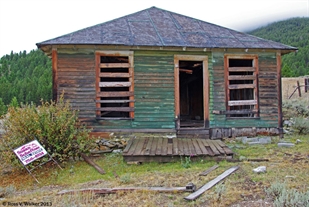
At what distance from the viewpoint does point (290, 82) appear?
3638cm

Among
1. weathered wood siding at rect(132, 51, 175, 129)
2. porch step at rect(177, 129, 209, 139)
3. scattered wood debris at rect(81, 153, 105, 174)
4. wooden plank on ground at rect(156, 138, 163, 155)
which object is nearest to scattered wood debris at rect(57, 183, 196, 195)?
scattered wood debris at rect(81, 153, 105, 174)

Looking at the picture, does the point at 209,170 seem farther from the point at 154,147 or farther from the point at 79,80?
the point at 79,80

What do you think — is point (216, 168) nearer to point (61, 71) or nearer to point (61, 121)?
point (61, 121)

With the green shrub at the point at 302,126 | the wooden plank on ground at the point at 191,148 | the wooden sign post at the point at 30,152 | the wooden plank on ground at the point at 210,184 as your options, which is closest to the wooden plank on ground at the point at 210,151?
the wooden plank on ground at the point at 191,148

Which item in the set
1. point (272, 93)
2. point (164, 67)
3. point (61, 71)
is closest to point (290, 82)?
point (272, 93)

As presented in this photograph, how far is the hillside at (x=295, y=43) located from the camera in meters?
54.5

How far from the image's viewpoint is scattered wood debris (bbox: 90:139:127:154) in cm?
775

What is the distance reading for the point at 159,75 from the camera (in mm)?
8641

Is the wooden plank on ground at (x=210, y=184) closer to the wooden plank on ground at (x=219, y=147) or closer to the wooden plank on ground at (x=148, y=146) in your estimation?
the wooden plank on ground at (x=219, y=147)

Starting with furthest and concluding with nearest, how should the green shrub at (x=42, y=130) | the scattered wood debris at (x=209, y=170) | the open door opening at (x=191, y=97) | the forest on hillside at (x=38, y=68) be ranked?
the forest on hillside at (x=38, y=68) < the open door opening at (x=191, y=97) < the green shrub at (x=42, y=130) < the scattered wood debris at (x=209, y=170)

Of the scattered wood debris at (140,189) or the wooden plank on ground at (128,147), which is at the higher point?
the wooden plank on ground at (128,147)

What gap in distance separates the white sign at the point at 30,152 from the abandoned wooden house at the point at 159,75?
206cm

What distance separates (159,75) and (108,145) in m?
2.81

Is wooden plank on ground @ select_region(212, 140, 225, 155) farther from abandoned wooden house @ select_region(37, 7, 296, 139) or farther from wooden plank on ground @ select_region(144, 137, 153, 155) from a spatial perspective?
wooden plank on ground @ select_region(144, 137, 153, 155)
